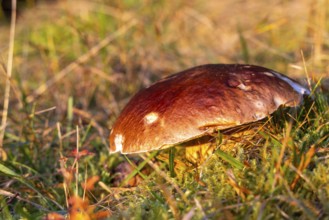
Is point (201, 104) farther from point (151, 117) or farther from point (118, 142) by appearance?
point (118, 142)

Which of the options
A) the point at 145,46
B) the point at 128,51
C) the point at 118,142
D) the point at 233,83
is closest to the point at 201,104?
the point at 233,83

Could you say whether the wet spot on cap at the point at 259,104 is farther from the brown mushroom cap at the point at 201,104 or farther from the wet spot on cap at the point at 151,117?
the wet spot on cap at the point at 151,117

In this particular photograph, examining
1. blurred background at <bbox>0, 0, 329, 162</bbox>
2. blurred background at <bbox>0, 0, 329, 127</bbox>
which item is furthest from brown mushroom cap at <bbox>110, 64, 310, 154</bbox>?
blurred background at <bbox>0, 0, 329, 127</bbox>

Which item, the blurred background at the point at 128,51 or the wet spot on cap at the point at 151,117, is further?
the blurred background at the point at 128,51

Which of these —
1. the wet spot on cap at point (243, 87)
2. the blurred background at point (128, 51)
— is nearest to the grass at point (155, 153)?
the blurred background at point (128, 51)

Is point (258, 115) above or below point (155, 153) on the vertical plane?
above

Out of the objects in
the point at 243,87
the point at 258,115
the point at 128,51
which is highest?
the point at 128,51

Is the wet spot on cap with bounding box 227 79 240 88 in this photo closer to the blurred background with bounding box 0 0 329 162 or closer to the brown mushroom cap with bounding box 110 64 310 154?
the brown mushroom cap with bounding box 110 64 310 154
